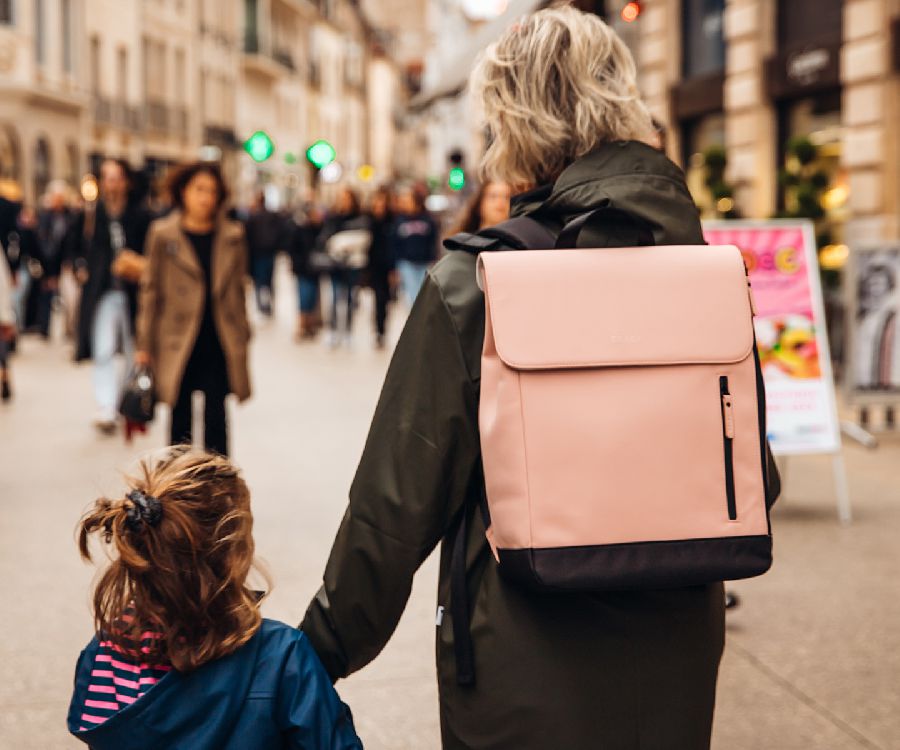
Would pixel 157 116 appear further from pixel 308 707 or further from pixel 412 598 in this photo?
pixel 308 707

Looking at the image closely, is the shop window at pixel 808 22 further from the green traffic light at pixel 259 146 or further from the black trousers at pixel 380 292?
the green traffic light at pixel 259 146

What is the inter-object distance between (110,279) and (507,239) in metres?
8.04

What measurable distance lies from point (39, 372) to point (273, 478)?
6591 mm

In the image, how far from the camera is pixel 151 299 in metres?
7.34

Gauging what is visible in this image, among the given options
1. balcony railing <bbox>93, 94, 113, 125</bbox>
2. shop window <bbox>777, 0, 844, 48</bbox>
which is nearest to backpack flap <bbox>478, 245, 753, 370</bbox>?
shop window <bbox>777, 0, 844, 48</bbox>

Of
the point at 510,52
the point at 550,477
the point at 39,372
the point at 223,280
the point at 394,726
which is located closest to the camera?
the point at 550,477

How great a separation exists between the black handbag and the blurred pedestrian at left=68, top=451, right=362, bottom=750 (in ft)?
15.5

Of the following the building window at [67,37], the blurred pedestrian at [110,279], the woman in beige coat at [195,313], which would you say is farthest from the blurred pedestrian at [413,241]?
the building window at [67,37]

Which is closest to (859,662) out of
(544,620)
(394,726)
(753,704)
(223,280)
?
(753,704)

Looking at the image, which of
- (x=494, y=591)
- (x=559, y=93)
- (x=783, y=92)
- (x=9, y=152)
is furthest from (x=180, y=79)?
(x=494, y=591)

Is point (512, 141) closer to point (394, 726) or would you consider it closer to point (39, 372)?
point (394, 726)

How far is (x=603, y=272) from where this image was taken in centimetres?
216

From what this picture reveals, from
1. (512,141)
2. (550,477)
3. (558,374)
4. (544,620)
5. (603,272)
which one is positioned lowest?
(544,620)

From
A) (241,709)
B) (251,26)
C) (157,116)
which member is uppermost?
(251,26)
